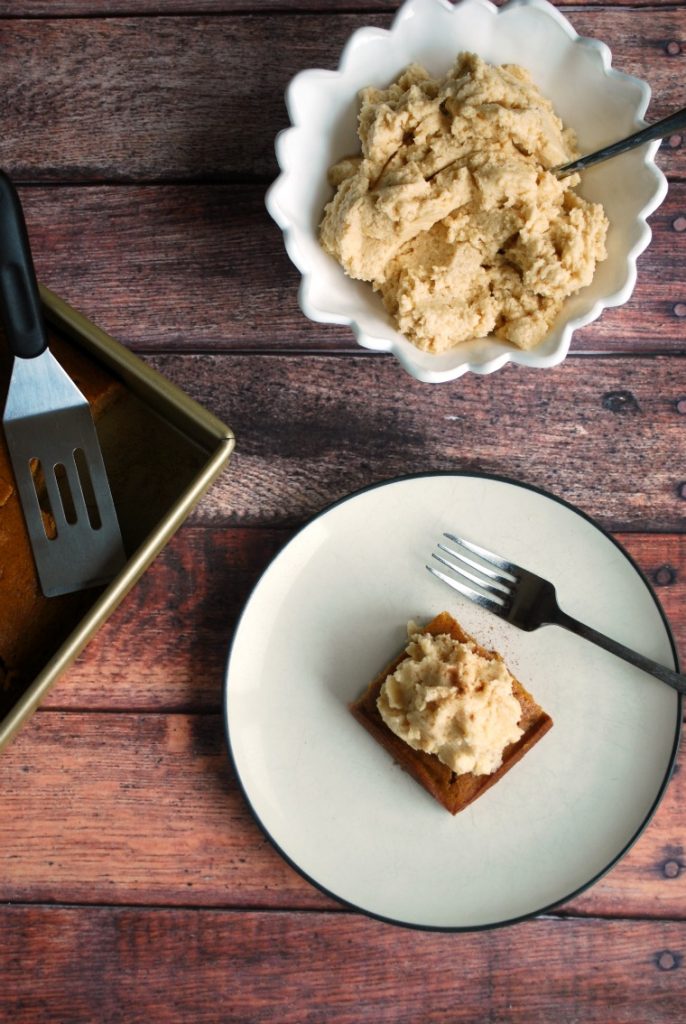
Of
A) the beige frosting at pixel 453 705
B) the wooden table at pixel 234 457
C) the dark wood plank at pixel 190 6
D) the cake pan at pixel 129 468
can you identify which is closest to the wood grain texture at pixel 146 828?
the wooden table at pixel 234 457

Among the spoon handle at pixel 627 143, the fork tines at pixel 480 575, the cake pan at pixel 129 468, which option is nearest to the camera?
the spoon handle at pixel 627 143

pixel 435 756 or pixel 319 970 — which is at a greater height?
pixel 435 756

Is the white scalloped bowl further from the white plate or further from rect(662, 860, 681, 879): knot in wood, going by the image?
rect(662, 860, 681, 879): knot in wood

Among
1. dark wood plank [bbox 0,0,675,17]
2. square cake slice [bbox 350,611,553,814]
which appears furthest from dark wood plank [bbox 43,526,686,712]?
dark wood plank [bbox 0,0,675,17]

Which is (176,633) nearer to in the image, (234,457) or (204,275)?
(234,457)

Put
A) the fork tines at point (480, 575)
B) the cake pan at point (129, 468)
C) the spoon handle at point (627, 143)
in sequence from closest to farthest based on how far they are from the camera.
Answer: the spoon handle at point (627, 143), the cake pan at point (129, 468), the fork tines at point (480, 575)

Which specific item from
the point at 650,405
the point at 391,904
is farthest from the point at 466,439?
the point at 391,904

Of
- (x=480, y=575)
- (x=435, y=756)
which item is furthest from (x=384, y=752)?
(x=480, y=575)

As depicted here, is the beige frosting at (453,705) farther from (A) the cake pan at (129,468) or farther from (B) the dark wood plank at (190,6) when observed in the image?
(B) the dark wood plank at (190,6)

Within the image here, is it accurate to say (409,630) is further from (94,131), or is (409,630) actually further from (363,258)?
(94,131)
